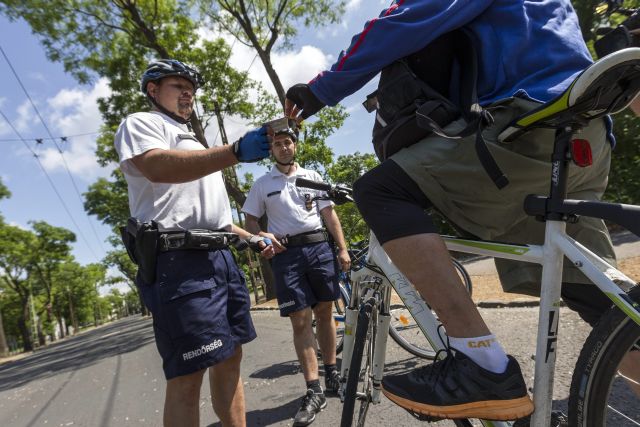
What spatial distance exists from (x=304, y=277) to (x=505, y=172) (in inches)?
89.1

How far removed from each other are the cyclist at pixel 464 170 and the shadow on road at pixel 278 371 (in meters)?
3.03

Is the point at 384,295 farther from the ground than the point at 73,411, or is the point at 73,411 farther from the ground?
the point at 384,295

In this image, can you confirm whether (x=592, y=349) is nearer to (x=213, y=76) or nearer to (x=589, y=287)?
(x=589, y=287)

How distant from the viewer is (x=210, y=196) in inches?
86.4

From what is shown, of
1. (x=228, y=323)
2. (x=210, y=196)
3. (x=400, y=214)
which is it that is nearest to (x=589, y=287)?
(x=400, y=214)

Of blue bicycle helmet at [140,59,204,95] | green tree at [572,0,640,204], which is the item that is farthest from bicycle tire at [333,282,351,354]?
green tree at [572,0,640,204]

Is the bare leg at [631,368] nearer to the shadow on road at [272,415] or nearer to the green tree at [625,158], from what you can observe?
the shadow on road at [272,415]

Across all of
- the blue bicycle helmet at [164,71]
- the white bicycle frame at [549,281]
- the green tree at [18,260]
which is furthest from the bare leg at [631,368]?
the green tree at [18,260]

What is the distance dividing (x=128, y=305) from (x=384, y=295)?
113048mm

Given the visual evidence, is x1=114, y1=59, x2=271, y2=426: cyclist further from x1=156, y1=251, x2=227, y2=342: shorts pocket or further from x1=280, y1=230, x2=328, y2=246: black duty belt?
x1=280, y1=230, x2=328, y2=246: black duty belt

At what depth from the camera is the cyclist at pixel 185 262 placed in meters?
1.82

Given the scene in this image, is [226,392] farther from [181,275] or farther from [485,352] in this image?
[485,352]

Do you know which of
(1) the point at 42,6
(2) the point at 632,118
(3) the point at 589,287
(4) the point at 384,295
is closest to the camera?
(3) the point at 589,287

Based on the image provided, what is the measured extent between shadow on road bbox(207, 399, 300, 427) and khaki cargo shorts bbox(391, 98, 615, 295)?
216 centimetres
